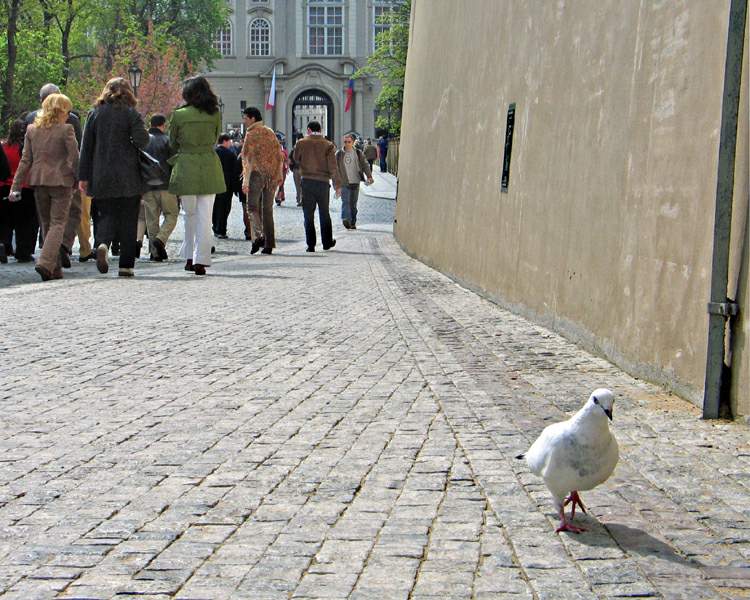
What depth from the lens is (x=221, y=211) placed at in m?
23.0

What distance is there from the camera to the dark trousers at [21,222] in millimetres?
16391

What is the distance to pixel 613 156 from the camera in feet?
26.9

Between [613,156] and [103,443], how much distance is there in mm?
3780

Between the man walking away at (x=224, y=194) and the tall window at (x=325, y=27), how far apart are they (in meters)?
61.6

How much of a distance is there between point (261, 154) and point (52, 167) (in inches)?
223

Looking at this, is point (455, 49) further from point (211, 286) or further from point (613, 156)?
point (613, 156)

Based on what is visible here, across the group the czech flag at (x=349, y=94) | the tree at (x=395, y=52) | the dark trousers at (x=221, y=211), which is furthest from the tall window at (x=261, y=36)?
the dark trousers at (x=221, y=211)

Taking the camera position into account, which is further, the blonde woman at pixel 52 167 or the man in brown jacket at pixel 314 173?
the man in brown jacket at pixel 314 173

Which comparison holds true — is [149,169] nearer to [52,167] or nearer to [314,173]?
[52,167]

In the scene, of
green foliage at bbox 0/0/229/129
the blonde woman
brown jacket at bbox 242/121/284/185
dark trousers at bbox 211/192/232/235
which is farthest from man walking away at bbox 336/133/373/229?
green foliage at bbox 0/0/229/129

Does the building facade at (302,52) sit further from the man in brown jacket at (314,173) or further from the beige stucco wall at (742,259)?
the beige stucco wall at (742,259)

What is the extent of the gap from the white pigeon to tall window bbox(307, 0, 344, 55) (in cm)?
8096

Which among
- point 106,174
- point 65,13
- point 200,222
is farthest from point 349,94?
point 106,174

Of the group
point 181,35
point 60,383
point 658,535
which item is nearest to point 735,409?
point 658,535
